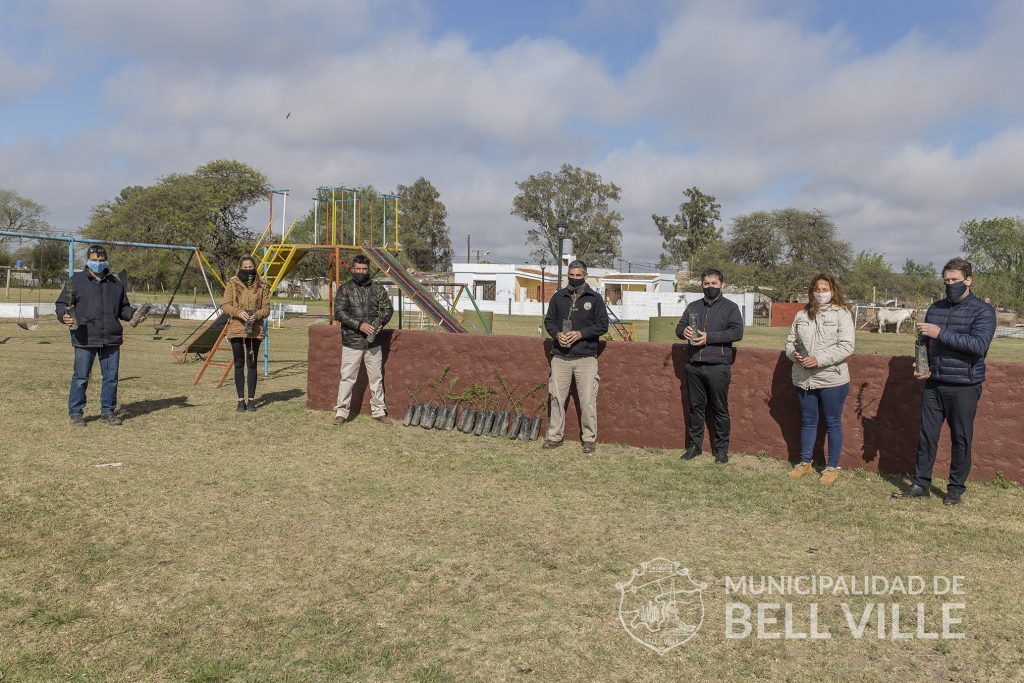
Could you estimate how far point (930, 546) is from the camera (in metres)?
4.45

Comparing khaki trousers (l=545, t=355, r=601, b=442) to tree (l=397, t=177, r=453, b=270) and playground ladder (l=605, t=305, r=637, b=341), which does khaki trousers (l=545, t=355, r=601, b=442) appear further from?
tree (l=397, t=177, r=453, b=270)

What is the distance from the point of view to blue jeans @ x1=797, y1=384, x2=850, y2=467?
5832 millimetres

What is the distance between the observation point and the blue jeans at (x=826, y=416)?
5832 millimetres

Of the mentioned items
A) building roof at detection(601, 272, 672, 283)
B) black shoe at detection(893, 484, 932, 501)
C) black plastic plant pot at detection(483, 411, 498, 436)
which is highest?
building roof at detection(601, 272, 672, 283)

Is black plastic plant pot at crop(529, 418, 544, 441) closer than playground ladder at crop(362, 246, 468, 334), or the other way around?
black plastic plant pot at crop(529, 418, 544, 441)

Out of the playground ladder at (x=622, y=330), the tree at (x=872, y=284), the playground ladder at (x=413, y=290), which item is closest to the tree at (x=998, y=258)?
the tree at (x=872, y=284)

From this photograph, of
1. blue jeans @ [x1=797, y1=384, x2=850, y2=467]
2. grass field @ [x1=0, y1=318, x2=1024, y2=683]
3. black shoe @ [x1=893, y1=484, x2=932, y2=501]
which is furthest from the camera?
blue jeans @ [x1=797, y1=384, x2=850, y2=467]

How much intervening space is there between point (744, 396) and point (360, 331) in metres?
4.03

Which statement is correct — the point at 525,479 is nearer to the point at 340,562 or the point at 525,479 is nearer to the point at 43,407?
the point at 340,562

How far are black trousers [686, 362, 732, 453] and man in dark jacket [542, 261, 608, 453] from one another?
91 cm

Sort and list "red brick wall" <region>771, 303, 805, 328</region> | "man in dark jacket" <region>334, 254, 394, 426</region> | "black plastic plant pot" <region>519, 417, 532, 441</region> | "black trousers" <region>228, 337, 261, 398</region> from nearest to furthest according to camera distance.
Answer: "black plastic plant pot" <region>519, 417, 532, 441</region> < "man in dark jacket" <region>334, 254, 394, 426</region> < "black trousers" <region>228, 337, 261, 398</region> < "red brick wall" <region>771, 303, 805, 328</region>

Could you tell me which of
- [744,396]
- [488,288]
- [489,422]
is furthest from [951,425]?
[488,288]
